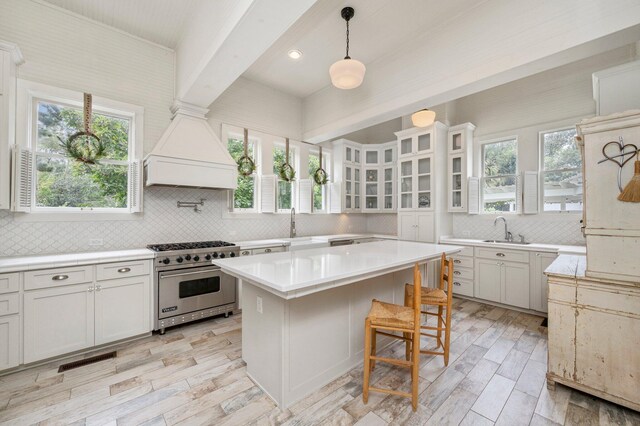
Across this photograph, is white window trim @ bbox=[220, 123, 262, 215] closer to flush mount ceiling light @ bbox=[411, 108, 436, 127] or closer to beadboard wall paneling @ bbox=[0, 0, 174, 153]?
beadboard wall paneling @ bbox=[0, 0, 174, 153]

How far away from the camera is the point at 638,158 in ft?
6.08

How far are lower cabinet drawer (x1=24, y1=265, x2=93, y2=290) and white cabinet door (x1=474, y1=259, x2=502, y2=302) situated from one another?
17.1 ft

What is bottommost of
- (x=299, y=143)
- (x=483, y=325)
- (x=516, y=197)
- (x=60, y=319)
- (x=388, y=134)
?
(x=483, y=325)

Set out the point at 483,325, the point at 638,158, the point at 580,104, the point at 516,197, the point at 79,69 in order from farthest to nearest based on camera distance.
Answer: the point at 516,197
the point at 580,104
the point at 483,325
the point at 79,69
the point at 638,158

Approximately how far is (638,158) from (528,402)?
194 centimetres

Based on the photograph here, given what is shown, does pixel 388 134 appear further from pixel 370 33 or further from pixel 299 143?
pixel 370 33

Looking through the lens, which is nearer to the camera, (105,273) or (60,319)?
(60,319)

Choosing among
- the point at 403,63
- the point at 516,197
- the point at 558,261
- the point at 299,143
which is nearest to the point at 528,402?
the point at 558,261

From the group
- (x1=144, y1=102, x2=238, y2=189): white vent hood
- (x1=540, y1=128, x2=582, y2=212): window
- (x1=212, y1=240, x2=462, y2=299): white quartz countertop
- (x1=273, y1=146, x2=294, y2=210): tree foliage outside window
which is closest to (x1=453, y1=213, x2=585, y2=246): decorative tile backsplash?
(x1=540, y1=128, x2=582, y2=212): window

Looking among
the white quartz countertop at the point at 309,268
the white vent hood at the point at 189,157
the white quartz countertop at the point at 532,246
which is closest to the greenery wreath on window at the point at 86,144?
the white vent hood at the point at 189,157

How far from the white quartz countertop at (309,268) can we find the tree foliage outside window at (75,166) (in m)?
2.33

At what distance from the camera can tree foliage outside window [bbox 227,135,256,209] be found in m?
4.54

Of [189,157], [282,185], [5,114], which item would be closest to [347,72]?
[189,157]

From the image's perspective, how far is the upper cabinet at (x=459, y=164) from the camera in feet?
15.6
